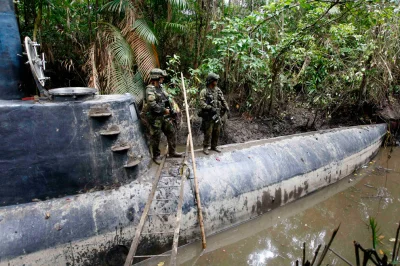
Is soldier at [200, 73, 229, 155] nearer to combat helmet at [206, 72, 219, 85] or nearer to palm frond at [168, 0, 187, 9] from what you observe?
combat helmet at [206, 72, 219, 85]

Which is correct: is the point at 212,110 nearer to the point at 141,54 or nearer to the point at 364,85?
the point at 141,54

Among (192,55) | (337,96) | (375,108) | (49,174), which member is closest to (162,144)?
(192,55)

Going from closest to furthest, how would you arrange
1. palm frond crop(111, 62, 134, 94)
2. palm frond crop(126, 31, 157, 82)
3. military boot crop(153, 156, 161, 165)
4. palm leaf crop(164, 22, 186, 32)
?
1. military boot crop(153, 156, 161, 165)
2. palm frond crop(111, 62, 134, 94)
3. palm frond crop(126, 31, 157, 82)
4. palm leaf crop(164, 22, 186, 32)

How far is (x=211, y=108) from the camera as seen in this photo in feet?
19.3

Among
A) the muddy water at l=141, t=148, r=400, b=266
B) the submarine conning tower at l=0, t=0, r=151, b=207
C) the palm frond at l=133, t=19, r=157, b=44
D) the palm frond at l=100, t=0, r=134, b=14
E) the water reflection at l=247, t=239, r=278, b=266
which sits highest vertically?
the palm frond at l=100, t=0, r=134, b=14

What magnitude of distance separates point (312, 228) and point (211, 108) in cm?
328

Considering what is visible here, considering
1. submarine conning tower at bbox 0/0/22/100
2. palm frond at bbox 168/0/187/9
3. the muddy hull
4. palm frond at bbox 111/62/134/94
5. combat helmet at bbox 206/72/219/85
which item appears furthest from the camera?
palm frond at bbox 168/0/187/9

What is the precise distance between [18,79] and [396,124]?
38.5 feet

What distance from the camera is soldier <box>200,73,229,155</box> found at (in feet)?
19.3

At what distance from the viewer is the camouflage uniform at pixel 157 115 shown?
5.32m

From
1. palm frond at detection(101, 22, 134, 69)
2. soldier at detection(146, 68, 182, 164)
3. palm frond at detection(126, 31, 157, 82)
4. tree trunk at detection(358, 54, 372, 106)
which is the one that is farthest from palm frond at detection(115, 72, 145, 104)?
tree trunk at detection(358, 54, 372, 106)

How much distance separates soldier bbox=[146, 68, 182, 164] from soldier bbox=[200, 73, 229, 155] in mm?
748

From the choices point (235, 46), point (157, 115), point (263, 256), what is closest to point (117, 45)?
point (235, 46)

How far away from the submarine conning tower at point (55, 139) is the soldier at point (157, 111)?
2.45 ft
